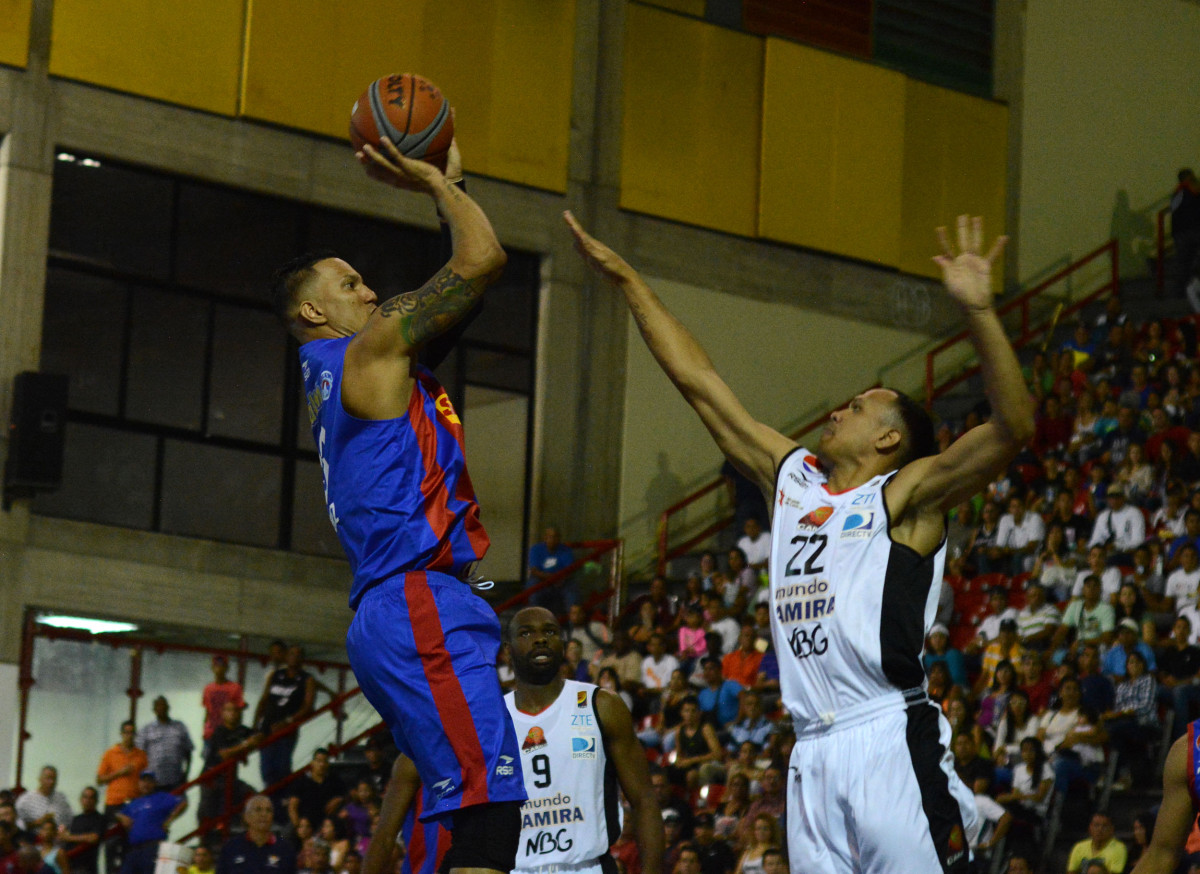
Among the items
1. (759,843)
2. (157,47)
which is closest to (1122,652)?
(759,843)

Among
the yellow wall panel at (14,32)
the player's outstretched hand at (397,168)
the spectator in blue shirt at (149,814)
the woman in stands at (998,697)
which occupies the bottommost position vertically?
the spectator in blue shirt at (149,814)

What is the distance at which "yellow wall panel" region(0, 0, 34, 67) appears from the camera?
1922 cm

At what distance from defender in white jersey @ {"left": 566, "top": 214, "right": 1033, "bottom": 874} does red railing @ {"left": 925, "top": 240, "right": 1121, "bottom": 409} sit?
17.1 meters

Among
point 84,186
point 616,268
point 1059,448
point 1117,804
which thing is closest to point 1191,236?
point 1059,448

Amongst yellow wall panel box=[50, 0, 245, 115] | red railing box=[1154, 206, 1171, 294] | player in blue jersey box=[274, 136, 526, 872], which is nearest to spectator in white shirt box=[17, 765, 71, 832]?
yellow wall panel box=[50, 0, 245, 115]

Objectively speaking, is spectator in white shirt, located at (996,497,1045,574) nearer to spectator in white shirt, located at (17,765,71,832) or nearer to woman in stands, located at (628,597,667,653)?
woman in stands, located at (628,597,667,653)

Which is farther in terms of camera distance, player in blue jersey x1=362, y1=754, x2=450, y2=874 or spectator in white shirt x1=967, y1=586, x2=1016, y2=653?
spectator in white shirt x1=967, y1=586, x2=1016, y2=653

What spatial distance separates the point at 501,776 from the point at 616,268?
5.77 ft

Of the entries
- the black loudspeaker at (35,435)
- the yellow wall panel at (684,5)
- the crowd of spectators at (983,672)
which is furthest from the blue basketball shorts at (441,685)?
the yellow wall panel at (684,5)

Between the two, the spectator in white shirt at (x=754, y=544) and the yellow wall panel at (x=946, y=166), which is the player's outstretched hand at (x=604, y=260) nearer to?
the spectator in white shirt at (x=754, y=544)

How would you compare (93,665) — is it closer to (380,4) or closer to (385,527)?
(380,4)

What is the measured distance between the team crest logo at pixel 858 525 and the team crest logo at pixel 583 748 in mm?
2751

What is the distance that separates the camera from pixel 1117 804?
1316 centimetres

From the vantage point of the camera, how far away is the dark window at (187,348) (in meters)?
19.9
